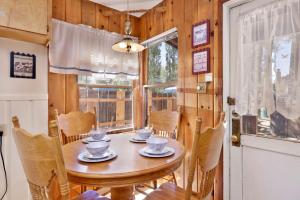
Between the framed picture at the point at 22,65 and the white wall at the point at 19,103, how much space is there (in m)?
0.03

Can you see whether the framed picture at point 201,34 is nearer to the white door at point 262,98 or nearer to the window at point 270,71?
the white door at point 262,98

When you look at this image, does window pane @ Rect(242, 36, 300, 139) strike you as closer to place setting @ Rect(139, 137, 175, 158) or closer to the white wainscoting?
place setting @ Rect(139, 137, 175, 158)

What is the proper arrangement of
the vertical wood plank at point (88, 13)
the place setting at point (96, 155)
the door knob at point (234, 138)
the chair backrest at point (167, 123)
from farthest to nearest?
the vertical wood plank at point (88, 13), the chair backrest at point (167, 123), the door knob at point (234, 138), the place setting at point (96, 155)

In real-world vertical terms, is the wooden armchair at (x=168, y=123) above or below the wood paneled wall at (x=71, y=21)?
below

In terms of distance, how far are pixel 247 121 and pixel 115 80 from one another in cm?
190

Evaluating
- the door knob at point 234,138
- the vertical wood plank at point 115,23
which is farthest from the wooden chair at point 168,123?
the vertical wood plank at point 115,23

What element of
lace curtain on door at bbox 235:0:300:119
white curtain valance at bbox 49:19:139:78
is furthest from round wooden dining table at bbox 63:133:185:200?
white curtain valance at bbox 49:19:139:78

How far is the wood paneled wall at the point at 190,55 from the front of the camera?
1.89 metres

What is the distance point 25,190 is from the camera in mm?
2055

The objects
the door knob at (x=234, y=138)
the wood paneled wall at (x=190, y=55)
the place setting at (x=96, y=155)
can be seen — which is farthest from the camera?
the wood paneled wall at (x=190, y=55)

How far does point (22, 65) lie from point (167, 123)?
1681mm

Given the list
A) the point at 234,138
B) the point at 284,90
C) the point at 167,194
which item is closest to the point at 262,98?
the point at 284,90

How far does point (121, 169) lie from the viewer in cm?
107

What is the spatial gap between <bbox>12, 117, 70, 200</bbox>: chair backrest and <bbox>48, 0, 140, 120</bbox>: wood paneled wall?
1435 millimetres
